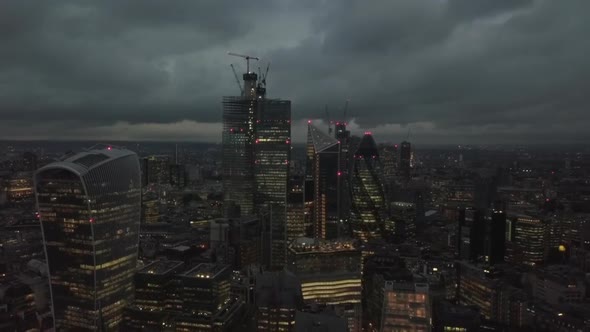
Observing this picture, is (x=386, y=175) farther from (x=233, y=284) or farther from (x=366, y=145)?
(x=233, y=284)

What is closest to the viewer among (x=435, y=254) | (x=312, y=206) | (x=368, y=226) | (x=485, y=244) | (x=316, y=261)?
(x=316, y=261)

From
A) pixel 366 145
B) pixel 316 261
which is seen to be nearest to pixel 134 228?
pixel 316 261

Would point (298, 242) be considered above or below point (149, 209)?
above

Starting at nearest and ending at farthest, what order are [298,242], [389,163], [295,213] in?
[298,242], [295,213], [389,163]

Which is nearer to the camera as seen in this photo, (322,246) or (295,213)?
(322,246)

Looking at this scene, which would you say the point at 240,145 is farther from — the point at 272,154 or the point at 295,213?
the point at 295,213

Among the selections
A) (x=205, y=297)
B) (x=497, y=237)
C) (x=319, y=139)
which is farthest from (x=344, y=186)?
(x=205, y=297)

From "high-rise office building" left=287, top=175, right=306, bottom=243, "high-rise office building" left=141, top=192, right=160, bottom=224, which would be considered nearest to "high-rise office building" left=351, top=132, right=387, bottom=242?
"high-rise office building" left=287, top=175, right=306, bottom=243
